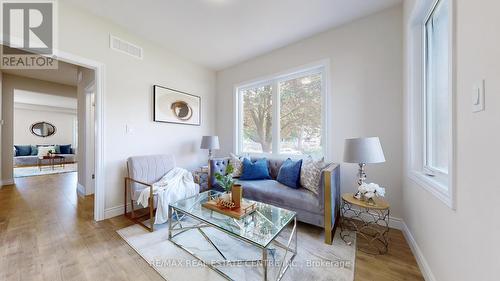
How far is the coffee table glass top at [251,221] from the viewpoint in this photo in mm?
1386

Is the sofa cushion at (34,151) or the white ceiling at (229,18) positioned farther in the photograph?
the sofa cushion at (34,151)

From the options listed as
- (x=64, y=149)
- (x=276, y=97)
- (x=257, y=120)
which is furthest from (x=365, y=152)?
(x=64, y=149)

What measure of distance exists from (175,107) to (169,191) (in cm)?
169

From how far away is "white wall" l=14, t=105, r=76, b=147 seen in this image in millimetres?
7414

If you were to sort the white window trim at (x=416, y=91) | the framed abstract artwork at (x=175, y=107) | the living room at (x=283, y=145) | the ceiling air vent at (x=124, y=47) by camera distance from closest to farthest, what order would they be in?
the living room at (x=283, y=145) < the white window trim at (x=416, y=91) < the ceiling air vent at (x=124, y=47) < the framed abstract artwork at (x=175, y=107)

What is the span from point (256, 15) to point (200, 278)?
2926 mm

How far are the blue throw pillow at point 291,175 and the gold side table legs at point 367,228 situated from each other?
0.61m

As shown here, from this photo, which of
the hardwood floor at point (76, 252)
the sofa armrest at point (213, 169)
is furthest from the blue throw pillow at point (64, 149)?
the sofa armrest at point (213, 169)

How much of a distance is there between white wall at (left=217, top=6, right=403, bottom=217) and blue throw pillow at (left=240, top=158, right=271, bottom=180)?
101 cm

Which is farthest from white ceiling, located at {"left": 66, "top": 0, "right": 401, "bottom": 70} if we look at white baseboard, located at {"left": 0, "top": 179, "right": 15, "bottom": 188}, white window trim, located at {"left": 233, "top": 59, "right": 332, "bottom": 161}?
white baseboard, located at {"left": 0, "top": 179, "right": 15, "bottom": 188}

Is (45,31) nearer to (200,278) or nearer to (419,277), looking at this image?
(200,278)

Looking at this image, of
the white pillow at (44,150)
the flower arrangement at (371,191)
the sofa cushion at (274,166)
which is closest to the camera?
the flower arrangement at (371,191)

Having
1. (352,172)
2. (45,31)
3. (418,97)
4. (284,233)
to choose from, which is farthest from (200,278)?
(45,31)

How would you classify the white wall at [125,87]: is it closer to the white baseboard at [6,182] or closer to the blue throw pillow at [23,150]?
the white baseboard at [6,182]
